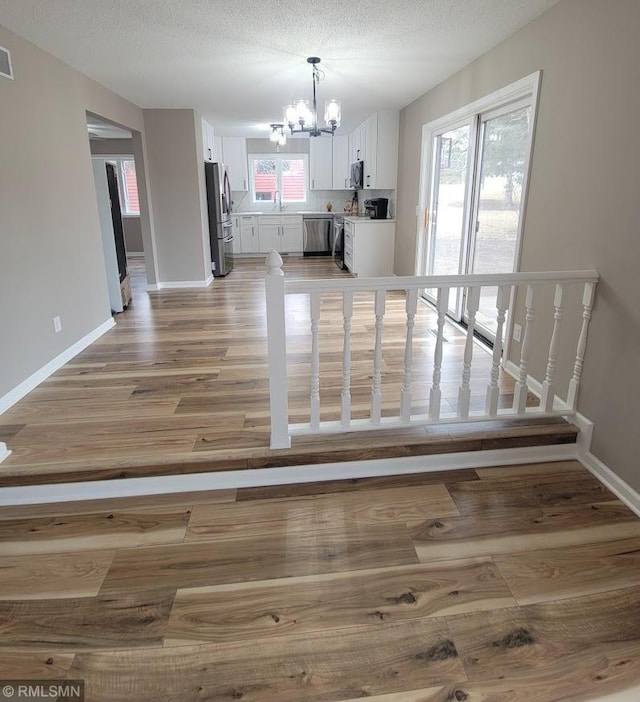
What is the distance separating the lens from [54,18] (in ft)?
9.37

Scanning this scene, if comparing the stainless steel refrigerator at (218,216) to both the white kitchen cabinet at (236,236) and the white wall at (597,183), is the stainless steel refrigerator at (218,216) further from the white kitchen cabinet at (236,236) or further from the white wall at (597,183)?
the white wall at (597,183)

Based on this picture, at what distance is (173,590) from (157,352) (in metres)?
2.43

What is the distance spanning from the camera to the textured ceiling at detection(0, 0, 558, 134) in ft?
9.04

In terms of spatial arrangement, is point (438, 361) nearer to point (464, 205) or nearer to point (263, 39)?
point (464, 205)

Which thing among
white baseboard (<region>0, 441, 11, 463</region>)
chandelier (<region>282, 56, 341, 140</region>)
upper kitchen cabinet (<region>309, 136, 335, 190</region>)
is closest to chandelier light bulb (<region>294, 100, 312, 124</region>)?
chandelier (<region>282, 56, 341, 140</region>)

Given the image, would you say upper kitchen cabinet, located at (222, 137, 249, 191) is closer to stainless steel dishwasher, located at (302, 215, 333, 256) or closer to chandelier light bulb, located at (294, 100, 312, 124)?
stainless steel dishwasher, located at (302, 215, 333, 256)

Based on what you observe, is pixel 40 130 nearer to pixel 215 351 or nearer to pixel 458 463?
pixel 215 351

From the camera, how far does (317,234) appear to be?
9.54 metres

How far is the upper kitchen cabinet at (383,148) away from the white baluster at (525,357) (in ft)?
14.6

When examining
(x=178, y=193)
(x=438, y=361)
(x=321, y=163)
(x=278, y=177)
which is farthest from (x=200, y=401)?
(x=278, y=177)

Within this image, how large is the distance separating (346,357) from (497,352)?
80 cm

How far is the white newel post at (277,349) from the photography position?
2.06m

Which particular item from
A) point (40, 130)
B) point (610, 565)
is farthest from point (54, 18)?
point (610, 565)

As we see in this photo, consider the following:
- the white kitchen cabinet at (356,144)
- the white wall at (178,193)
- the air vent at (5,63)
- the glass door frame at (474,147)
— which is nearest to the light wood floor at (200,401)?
the glass door frame at (474,147)
